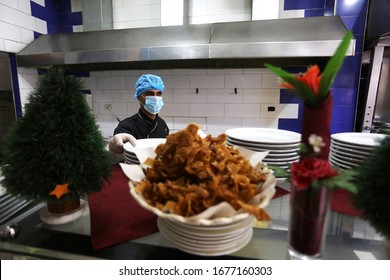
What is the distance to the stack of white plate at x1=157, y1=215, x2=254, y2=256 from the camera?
0.46 metres

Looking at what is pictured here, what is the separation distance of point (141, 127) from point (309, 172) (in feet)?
5.22

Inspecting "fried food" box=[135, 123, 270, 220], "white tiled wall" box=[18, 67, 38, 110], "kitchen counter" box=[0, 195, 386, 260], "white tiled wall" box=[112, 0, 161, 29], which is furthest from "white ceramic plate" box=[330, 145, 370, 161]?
"white tiled wall" box=[18, 67, 38, 110]

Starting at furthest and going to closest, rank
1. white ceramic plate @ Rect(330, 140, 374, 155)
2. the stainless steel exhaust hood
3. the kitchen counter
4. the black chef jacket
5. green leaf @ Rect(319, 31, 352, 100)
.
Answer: the black chef jacket
the stainless steel exhaust hood
white ceramic plate @ Rect(330, 140, 374, 155)
the kitchen counter
green leaf @ Rect(319, 31, 352, 100)

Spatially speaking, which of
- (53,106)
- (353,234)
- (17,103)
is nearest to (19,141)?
(53,106)

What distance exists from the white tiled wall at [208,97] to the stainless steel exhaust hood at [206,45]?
0.16 meters

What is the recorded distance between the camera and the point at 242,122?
92.7 inches

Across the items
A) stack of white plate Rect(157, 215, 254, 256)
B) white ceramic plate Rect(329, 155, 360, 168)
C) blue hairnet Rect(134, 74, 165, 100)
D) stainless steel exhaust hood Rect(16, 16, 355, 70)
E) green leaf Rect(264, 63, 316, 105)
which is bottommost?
stack of white plate Rect(157, 215, 254, 256)

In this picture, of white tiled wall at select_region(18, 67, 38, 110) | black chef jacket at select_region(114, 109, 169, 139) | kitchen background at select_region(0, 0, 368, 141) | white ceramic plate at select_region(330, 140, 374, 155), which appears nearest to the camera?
white ceramic plate at select_region(330, 140, 374, 155)

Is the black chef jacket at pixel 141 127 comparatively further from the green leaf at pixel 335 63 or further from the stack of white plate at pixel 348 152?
the green leaf at pixel 335 63

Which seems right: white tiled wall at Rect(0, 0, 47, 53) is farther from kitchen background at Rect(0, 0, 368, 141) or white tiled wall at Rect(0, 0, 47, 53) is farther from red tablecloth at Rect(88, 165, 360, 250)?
red tablecloth at Rect(88, 165, 360, 250)

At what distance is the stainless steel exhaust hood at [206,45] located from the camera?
159 cm

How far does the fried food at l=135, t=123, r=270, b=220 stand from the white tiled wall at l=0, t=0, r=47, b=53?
2.47 metres

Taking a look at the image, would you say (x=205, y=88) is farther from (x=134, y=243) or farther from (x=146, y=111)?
(x=134, y=243)

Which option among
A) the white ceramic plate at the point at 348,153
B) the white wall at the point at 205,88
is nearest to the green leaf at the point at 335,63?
the white ceramic plate at the point at 348,153
